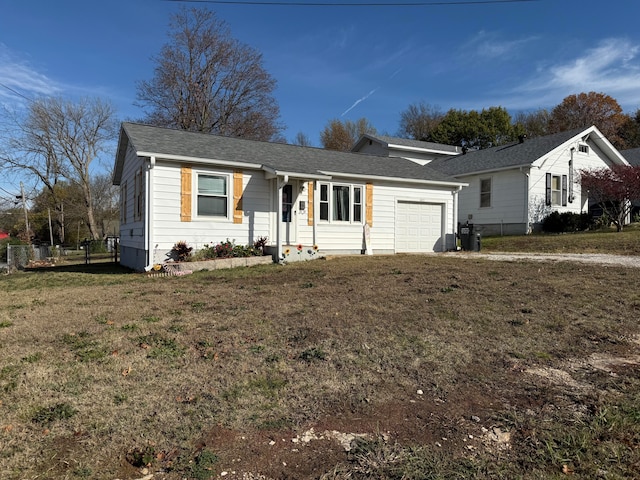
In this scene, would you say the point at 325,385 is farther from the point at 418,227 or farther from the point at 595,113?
the point at 595,113

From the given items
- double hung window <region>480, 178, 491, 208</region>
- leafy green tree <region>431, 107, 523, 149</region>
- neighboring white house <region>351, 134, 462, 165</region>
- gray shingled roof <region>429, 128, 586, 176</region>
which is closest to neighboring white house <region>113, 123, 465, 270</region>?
gray shingled roof <region>429, 128, 586, 176</region>

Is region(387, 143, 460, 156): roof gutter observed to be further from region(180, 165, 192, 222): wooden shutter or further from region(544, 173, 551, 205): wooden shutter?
region(180, 165, 192, 222): wooden shutter

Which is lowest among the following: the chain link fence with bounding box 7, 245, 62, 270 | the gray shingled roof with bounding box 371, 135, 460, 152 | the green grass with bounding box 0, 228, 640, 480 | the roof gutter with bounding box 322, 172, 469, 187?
the green grass with bounding box 0, 228, 640, 480

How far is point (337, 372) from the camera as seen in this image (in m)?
3.67

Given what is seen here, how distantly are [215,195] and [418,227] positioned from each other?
7671 mm

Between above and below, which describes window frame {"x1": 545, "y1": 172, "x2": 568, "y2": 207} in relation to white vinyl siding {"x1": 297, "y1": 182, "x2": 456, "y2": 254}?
above

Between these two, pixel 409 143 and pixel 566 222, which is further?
pixel 409 143

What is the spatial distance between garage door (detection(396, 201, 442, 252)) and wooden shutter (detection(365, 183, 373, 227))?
1283 mm

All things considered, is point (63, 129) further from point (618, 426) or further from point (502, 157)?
point (618, 426)

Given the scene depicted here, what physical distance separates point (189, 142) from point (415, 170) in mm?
8464

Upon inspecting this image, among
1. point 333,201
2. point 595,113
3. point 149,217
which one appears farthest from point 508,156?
point 595,113

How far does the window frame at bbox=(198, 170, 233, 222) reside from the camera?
11688 mm

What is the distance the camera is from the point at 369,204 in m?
14.6

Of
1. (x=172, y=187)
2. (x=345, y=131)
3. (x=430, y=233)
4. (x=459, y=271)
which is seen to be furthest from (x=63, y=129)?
(x=459, y=271)
